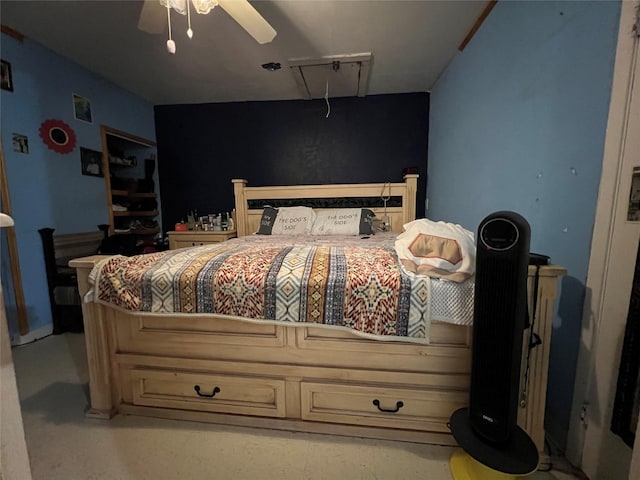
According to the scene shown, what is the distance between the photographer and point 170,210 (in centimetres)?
386

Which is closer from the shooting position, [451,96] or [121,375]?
[121,375]

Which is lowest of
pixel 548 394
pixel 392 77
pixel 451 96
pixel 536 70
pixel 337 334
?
pixel 548 394

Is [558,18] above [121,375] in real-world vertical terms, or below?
above

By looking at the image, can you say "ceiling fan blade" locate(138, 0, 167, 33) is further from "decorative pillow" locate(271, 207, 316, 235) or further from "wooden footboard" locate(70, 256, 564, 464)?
"decorative pillow" locate(271, 207, 316, 235)

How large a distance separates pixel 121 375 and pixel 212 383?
0.50 m

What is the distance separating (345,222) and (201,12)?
199 cm

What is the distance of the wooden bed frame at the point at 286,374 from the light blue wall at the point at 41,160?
5.18 feet

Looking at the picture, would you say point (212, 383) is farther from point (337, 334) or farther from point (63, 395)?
point (63, 395)

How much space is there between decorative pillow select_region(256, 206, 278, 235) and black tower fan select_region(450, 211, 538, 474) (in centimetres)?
236

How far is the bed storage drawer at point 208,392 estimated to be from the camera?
52.6 inches

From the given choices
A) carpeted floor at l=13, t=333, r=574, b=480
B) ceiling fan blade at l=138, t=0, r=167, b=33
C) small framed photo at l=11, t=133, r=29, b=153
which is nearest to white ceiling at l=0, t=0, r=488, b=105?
ceiling fan blade at l=138, t=0, r=167, b=33

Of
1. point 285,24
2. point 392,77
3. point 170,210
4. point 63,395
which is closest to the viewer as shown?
point 63,395

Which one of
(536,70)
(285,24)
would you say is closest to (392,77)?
(285,24)

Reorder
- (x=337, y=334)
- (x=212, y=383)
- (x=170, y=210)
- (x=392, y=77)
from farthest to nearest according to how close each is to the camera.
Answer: (x=170, y=210)
(x=392, y=77)
(x=212, y=383)
(x=337, y=334)
